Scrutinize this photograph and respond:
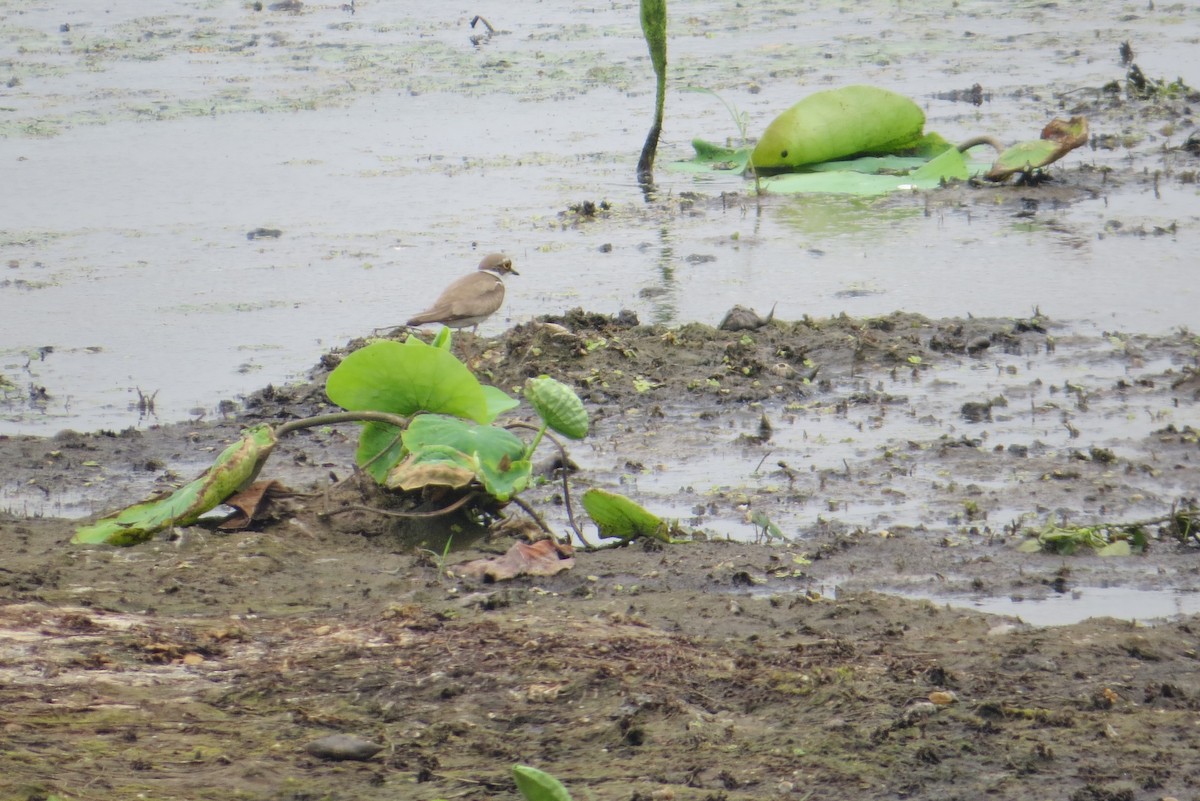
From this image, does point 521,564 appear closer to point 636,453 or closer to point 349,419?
point 349,419

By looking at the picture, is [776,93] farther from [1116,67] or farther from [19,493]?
[19,493]

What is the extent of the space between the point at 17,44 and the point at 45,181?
6.40m

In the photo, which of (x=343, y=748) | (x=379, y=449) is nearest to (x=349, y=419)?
(x=379, y=449)

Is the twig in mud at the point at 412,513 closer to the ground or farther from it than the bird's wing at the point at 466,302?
closer to the ground

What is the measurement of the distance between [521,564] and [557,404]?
63 centimetres

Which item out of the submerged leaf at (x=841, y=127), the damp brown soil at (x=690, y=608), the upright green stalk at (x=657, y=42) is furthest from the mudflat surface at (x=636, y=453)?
the submerged leaf at (x=841, y=127)

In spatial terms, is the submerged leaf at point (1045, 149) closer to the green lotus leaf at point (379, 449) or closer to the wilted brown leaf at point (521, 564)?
the green lotus leaf at point (379, 449)

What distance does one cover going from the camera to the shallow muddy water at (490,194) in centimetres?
A: 707

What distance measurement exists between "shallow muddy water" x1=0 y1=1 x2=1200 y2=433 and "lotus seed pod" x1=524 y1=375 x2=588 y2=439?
6.51 ft

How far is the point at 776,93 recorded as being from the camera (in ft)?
40.7

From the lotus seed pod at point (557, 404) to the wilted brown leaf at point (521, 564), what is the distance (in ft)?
1.66

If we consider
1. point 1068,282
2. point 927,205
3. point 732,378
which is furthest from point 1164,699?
point 927,205

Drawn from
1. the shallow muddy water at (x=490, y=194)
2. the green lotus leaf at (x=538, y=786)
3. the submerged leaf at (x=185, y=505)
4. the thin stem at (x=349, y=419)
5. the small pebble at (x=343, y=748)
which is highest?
the green lotus leaf at (x=538, y=786)

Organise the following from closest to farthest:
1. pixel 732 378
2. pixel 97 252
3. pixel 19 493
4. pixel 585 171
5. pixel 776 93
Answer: pixel 19 493 → pixel 732 378 → pixel 97 252 → pixel 585 171 → pixel 776 93
